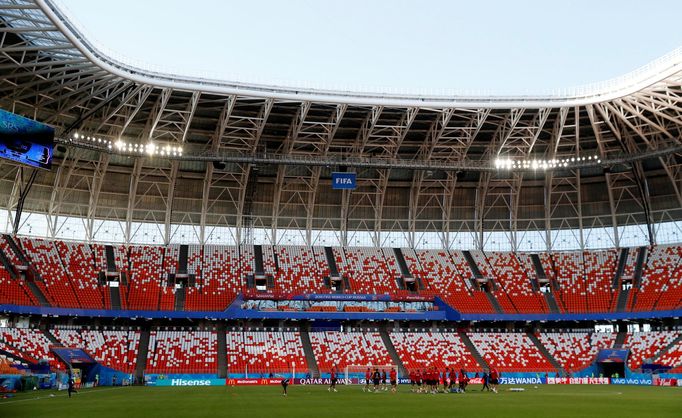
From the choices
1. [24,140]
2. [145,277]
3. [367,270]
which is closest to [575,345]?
[367,270]

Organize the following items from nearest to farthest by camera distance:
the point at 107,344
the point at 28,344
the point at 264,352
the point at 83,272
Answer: the point at 28,344, the point at 107,344, the point at 264,352, the point at 83,272

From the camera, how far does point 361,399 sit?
37.1 meters

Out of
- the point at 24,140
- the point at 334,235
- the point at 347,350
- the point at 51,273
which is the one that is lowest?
the point at 347,350

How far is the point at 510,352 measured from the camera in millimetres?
69125

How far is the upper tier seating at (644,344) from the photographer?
65000 mm

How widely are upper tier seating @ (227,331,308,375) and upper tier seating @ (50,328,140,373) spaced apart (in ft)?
28.8

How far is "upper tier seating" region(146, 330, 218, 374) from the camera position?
61.1 meters

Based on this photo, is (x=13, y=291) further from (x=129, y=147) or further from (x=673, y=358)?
(x=673, y=358)

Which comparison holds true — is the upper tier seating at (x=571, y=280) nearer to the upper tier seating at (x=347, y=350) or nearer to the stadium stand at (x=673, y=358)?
the stadium stand at (x=673, y=358)

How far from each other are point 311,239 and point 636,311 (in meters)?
34.0

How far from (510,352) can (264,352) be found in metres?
24.7

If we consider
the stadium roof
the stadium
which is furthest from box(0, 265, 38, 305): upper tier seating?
the stadium roof

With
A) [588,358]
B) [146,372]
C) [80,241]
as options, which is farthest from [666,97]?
[80,241]

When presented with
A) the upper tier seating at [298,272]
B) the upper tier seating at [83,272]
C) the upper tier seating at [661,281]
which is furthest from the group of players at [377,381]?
the upper tier seating at [661,281]
